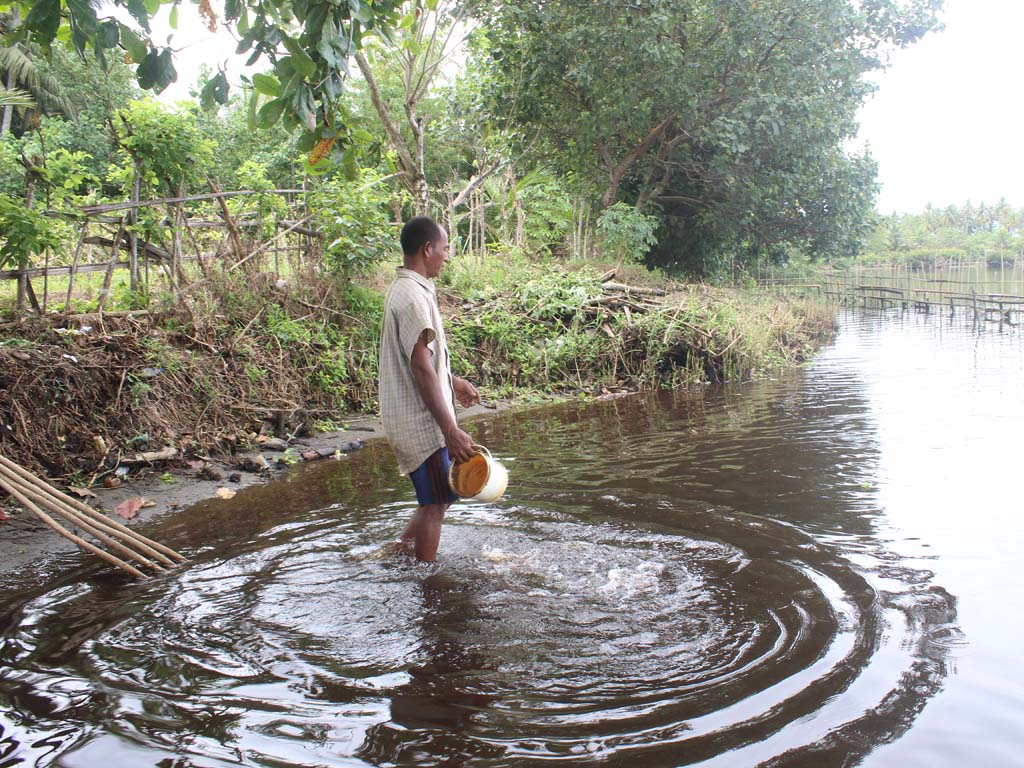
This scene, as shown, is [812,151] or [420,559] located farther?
[812,151]

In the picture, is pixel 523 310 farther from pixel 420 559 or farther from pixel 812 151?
pixel 812 151

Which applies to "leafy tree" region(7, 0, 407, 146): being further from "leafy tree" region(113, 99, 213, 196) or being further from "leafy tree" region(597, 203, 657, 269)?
"leafy tree" region(597, 203, 657, 269)

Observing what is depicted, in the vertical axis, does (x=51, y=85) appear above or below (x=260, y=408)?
above

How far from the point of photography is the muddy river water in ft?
8.25

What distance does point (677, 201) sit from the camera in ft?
67.5

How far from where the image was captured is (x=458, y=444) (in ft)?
12.3

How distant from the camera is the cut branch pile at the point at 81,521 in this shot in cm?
389

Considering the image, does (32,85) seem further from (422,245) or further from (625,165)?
(422,245)

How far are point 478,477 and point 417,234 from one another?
126cm

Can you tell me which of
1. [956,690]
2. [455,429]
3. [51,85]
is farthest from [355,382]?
[51,85]

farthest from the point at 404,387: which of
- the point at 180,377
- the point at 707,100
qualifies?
the point at 707,100

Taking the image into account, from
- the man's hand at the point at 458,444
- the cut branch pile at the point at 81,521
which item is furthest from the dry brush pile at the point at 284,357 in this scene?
the man's hand at the point at 458,444

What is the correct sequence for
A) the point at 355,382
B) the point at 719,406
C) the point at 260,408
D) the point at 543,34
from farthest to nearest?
the point at 543,34
the point at 719,406
the point at 355,382
the point at 260,408

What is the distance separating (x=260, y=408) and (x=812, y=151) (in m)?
A: 15.0
